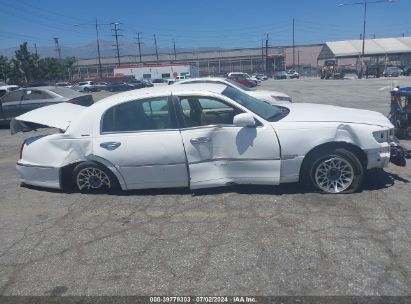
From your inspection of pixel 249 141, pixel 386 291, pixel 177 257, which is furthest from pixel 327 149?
pixel 177 257

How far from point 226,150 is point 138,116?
4.36 ft

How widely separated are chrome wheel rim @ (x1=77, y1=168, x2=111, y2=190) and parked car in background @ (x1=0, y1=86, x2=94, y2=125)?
7881 millimetres

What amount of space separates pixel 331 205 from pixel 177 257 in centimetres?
208

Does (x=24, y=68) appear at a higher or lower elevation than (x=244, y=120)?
higher

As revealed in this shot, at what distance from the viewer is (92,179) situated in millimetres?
5227

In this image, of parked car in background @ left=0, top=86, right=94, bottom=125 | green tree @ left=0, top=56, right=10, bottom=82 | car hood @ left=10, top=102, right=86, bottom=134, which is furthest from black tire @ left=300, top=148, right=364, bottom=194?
green tree @ left=0, top=56, right=10, bottom=82

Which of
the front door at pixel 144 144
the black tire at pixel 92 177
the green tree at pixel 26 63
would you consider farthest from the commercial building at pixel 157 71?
the front door at pixel 144 144

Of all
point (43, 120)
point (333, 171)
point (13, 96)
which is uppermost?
point (13, 96)

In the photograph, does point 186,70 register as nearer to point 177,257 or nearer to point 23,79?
point 23,79

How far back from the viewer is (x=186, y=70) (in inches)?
2447

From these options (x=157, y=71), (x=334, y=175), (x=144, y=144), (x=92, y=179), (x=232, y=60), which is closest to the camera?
(x=334, y=175)

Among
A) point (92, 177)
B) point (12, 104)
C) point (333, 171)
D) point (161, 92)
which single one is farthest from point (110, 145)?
point (12, 104)

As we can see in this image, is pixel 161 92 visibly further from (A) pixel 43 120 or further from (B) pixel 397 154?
(B) pixel 397 154

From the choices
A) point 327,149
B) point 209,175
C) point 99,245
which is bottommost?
point 99,245
